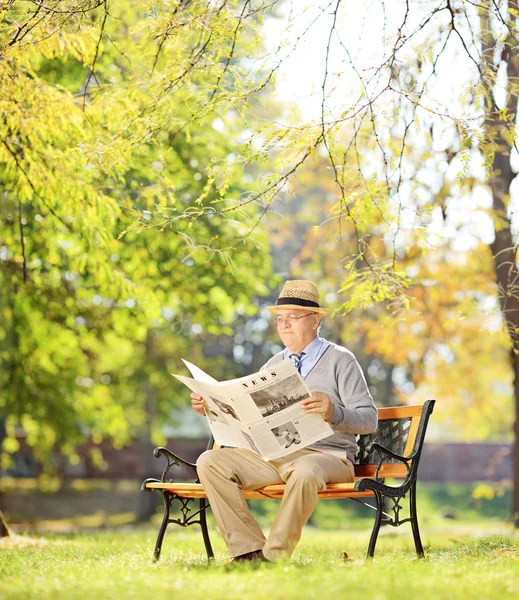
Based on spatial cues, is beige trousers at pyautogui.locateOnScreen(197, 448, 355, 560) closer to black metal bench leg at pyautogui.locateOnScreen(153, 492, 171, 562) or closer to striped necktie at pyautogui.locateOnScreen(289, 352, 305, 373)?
striped necktie at pyautogui.locateOnScreen(289, 352, 305, 373)

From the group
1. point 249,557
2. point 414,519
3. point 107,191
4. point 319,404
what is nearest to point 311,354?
point 319,404

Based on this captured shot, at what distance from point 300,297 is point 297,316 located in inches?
4.4

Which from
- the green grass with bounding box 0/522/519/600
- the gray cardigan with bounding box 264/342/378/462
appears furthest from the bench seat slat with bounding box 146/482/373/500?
the green grass with bounding box 0/522/519/600

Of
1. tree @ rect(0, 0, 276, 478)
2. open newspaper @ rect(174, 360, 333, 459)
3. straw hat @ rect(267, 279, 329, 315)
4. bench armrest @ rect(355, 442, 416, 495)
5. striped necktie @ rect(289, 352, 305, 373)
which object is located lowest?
bench armrest @ rect(355, 442, 416, 495)

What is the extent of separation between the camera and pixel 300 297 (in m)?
5.36

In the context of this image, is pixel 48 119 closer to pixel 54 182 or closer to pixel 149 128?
pixel 54 182

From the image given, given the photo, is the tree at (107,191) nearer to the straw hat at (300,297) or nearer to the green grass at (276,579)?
the straw hat at (300,297)

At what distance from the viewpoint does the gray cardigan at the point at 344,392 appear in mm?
4949

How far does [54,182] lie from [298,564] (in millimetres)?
3971

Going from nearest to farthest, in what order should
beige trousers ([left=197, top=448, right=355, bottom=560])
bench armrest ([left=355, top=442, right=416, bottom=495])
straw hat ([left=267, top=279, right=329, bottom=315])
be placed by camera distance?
beige trousers ([left=197, top=448, right=355, bottom=560]) → bench armrest ([left=355, top=442, right=416, bottom=495]) → straw hat ([left=267, top=279, right=329, bottom=315])

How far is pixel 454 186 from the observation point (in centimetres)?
1124

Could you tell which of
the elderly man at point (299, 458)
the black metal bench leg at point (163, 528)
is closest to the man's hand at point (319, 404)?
the elderly man at point (299, 458)

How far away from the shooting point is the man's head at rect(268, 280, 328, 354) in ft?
17.6

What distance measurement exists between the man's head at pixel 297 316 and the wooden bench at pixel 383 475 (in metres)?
0.74
